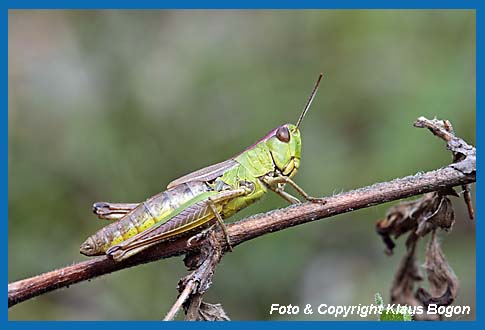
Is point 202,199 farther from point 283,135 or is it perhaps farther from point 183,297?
point 183,297

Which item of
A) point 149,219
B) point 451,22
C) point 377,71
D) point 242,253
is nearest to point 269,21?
point 377,71

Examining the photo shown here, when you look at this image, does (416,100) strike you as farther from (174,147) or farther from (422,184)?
(422,184)

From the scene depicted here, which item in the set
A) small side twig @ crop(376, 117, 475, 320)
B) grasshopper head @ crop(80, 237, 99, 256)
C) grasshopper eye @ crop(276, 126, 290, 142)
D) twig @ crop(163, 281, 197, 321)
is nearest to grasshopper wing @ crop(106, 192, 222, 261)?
grasshopper head @ crop(80, 237, 99, 256)

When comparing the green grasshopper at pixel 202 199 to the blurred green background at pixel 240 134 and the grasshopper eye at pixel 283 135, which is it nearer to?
the grasshopper eye at pixel 283 135

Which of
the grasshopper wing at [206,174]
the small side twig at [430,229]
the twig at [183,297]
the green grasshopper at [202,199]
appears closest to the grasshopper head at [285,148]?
the green grasshopper at [202,199]

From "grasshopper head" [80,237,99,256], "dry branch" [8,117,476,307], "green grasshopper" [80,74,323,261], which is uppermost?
"green grasshopper" [80,74,323,261]

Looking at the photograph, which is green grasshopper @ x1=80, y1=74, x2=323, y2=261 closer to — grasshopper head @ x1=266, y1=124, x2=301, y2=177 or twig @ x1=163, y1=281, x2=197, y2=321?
grasshopper head @ x1=266, y1=124, x2=301, y2=177
